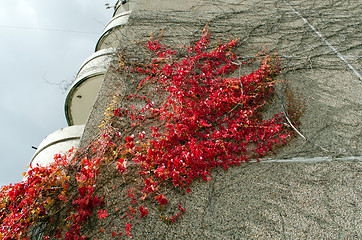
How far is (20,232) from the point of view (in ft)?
6.17

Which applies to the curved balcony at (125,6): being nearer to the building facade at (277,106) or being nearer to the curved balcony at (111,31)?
the building facade at (277,106)

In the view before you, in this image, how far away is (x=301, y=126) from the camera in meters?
2.82

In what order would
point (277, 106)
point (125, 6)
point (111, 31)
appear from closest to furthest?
point (277, 106)
point (111, 31)
point (125, 6)

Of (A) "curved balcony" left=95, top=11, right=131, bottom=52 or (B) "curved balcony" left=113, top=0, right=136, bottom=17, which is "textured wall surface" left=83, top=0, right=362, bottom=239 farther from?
(B) "curved balcony" left=113, top=0, right=136, bottom=17

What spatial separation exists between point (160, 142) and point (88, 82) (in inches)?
87.1

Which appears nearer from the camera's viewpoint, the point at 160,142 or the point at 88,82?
the point at 160,142

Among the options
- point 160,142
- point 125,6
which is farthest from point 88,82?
point 125,6

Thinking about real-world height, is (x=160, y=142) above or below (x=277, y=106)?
above

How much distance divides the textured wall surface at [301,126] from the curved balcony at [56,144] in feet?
1.36

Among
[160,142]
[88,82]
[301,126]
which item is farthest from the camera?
[88,82]

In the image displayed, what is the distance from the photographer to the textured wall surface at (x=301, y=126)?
78.8 inches

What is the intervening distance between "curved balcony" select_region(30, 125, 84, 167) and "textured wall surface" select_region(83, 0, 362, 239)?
1.36 feet

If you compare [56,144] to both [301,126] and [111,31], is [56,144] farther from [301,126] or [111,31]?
[301,126]

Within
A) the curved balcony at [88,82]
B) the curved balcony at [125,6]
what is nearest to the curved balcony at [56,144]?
the curved balcony at [88,82]
